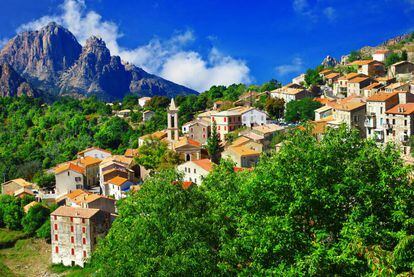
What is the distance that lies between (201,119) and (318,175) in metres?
41.9

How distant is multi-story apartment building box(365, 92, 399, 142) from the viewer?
1726 inches

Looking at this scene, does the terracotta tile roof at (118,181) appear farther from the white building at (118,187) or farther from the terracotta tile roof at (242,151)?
the terracotta tile roof at (242,151)

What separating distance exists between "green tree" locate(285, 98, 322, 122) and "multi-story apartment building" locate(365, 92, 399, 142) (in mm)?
10113

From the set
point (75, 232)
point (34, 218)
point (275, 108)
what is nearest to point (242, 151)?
point (75, 232)

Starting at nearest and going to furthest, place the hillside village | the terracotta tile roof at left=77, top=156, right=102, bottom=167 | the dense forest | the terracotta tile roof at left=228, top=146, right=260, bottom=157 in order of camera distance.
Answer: the dense forest, the hillside village, the terracotta tile roof at left=228, top=146, right=260, bottom=157, the terracotta tile roof at left=77, top=156, right=102, bottom=167

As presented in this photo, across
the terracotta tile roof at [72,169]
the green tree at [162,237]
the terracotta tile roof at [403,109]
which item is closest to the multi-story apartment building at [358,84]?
the terracotta tile roof at [403,109]

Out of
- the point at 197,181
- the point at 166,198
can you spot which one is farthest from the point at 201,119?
the point at 166,198

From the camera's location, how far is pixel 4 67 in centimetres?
17375

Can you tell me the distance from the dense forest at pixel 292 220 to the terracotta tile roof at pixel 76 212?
20.3m

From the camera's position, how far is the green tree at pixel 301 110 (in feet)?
180

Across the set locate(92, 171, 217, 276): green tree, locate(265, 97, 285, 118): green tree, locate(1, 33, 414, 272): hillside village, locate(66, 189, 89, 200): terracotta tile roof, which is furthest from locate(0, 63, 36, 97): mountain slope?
locate(92, 171, 217, 276): green tree

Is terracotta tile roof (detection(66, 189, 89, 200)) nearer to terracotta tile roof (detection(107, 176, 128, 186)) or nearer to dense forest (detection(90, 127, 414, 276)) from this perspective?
terracotta tile roof (detection(107, 176, 128, 186))

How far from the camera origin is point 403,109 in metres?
42.5

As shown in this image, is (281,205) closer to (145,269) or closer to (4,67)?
(145,269)
